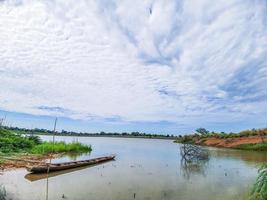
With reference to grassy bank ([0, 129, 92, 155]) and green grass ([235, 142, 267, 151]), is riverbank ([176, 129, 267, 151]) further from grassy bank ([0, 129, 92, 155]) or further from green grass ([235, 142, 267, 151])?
grassy bank ([0, 129, 92, 155])

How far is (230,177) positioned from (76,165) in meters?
10.7

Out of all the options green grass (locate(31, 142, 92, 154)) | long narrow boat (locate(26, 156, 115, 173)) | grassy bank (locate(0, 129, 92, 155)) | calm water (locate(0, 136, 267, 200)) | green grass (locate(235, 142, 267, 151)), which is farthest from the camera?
green grass (locate(235, 142, 267, 151))

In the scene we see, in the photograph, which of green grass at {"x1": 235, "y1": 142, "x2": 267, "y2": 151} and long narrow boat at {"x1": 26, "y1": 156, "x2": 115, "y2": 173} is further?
green grass at {"x1": 235, "y1": 142, "x2": 267, "y2": 151}

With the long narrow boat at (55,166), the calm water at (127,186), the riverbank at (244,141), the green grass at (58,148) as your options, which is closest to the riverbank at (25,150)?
the green grass at (58,148)

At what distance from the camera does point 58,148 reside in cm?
3238

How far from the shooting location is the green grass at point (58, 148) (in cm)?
2848

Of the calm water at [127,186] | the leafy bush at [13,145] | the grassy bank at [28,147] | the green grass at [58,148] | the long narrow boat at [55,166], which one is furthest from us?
the green grass at [58,148]

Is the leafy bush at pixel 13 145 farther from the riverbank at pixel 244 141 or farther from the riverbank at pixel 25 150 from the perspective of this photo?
the riverbank at pixel 244 141

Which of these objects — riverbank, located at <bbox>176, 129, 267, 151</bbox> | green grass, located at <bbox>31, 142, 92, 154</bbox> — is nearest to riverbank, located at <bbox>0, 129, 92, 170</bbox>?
green grass, located at <bbox>31, 142, 92, 154</bbox>

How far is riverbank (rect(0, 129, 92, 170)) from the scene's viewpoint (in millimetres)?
19875

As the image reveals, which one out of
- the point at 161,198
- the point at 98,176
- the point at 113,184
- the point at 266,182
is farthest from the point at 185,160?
the point at 266,182

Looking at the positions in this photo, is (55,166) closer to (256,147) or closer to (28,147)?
(28,147)

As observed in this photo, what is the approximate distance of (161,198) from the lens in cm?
1117

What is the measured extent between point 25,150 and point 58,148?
493 centimetres
